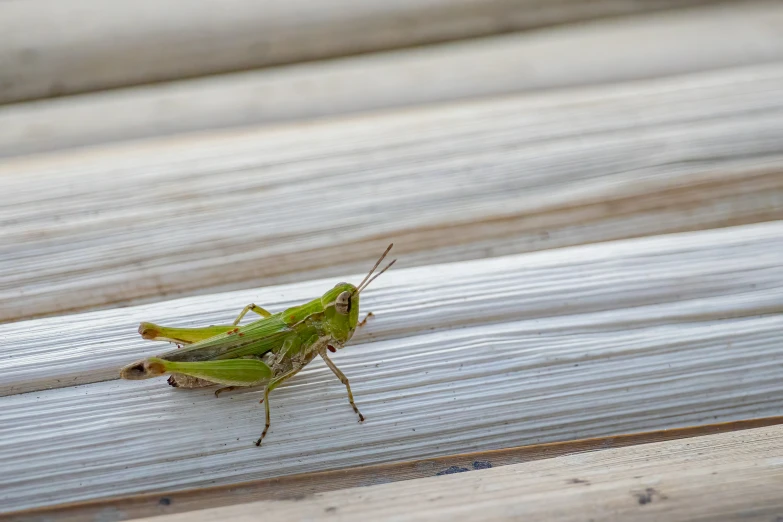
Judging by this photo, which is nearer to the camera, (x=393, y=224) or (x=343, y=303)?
(x=343, y=303)

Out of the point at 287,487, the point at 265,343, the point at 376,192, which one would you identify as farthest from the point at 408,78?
the point at 287,487

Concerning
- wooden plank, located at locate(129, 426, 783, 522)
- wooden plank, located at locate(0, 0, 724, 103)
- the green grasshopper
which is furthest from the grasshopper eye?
wooden plank, located at locate(0, 0, 724, 103)

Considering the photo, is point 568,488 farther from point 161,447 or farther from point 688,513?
point 161,447

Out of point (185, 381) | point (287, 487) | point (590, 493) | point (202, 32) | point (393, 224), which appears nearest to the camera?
point (590, 493)

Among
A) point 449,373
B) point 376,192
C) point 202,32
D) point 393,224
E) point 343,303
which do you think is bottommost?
point 449,373

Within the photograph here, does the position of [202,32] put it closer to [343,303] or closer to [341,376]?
[343,303]

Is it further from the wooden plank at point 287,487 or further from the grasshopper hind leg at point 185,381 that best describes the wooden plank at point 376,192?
the wooden plank at point 287,487

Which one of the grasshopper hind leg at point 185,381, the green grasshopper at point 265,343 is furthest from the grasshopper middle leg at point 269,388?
the grasshopper hind leg at point 185,381
